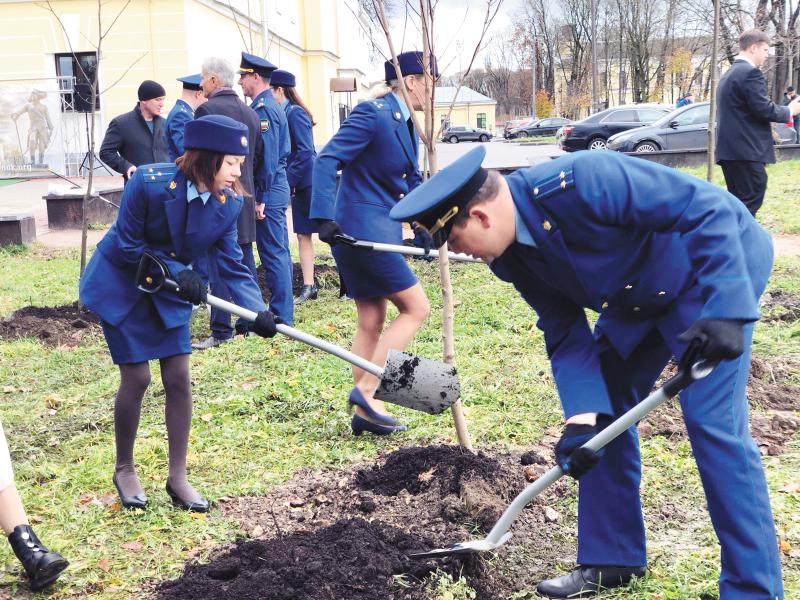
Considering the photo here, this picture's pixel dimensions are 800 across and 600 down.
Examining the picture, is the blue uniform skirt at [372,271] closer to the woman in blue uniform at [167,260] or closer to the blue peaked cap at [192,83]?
the woman in blue uniform at [167,260]

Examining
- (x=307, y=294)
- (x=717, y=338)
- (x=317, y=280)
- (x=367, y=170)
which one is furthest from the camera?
(x=317, y=280)

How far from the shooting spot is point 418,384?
3.68m

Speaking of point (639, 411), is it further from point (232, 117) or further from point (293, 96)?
point (293, 96)

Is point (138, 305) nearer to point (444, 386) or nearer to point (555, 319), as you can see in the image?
point (444, 386)

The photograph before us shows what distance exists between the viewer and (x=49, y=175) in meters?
20.1

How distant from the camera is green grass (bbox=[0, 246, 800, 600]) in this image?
3.33 m

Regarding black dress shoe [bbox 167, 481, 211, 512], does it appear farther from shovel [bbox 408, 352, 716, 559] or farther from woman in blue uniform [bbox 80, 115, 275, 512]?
shovel [bbox 408, 352, 716, 559]

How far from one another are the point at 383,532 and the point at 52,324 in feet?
16.1

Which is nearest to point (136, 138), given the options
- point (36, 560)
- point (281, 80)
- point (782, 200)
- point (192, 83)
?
point (192, 83)

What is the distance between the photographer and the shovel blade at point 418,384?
12.0ft

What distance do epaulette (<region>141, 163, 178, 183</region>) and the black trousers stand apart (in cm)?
529

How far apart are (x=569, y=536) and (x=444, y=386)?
0.78 m

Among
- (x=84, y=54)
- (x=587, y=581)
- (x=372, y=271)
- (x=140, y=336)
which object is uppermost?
(x=84, y=54)

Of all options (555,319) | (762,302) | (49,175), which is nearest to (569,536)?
(555,319)
